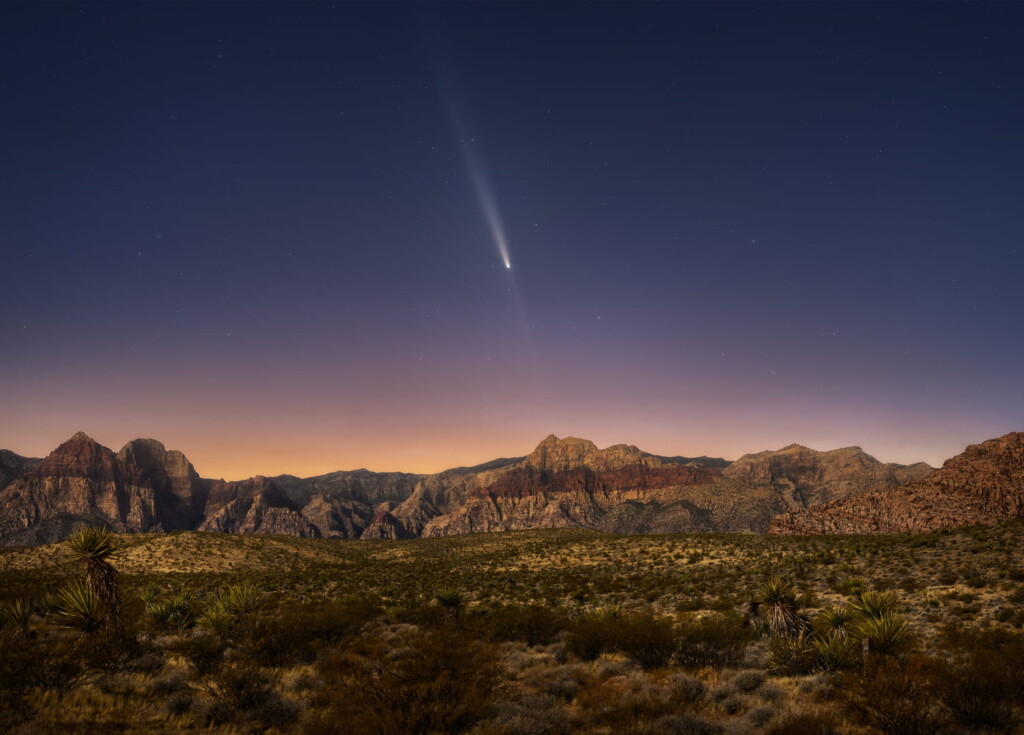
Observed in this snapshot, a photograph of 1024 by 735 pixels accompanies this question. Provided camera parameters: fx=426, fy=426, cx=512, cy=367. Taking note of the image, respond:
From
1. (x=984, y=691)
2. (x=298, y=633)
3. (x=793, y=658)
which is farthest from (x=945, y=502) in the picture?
(x=298, y=633)

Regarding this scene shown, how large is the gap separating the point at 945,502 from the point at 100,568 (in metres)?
89.0

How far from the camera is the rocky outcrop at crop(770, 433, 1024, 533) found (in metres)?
56.7

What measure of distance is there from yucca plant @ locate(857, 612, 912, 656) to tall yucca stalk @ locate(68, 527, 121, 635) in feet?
69.8

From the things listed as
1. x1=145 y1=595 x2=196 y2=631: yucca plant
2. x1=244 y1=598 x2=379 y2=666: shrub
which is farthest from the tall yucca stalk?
x1=244 y1=598 x2=379 y2=666: shrub

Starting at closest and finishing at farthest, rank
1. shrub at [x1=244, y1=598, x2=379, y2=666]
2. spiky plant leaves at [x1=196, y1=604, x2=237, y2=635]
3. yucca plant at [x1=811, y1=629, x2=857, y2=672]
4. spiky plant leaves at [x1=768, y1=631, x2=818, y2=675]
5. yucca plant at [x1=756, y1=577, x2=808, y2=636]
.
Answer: yucca plant at [x1=811, y1=629, x2=857, y2=672]
spiky plant leaves at [x1=768, y1=631, x2=818, y2=675]
shrub at [x1=244, y1=598, x2=379, y2=666]
spiky plant leaves at [x1=196, y1=604, x2=237, y2=635]
yucca plant at [x1=756, y1=577, x2=808, y2=636]

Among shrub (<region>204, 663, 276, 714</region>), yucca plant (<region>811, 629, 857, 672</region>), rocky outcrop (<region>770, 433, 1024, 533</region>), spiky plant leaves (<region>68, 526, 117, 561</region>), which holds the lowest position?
rocky outcrop (<region>770, 433, 1024, 533</region>)

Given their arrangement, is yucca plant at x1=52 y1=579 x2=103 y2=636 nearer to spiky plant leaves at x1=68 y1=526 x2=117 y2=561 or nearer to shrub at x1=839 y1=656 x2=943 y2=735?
spiky plant leaves at x1=68 y1=526 x2=117 y2=561

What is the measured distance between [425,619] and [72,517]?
858 ft

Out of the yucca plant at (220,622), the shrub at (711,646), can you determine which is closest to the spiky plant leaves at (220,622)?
the yucca plant at (220,622)

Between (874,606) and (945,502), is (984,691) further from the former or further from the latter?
(945,502)

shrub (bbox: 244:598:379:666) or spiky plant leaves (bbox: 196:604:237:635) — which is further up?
spiky plant leaves (bbox: 196:604:237:635)

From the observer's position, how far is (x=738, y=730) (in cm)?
776

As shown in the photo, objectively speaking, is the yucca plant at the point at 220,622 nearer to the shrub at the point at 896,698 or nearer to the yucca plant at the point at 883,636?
the shrub at the point at 896,698

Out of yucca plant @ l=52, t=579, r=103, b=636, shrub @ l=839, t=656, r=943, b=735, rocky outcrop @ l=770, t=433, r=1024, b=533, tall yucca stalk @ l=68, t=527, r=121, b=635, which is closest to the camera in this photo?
shrub @ l=839, t=656, r=943, b=735
